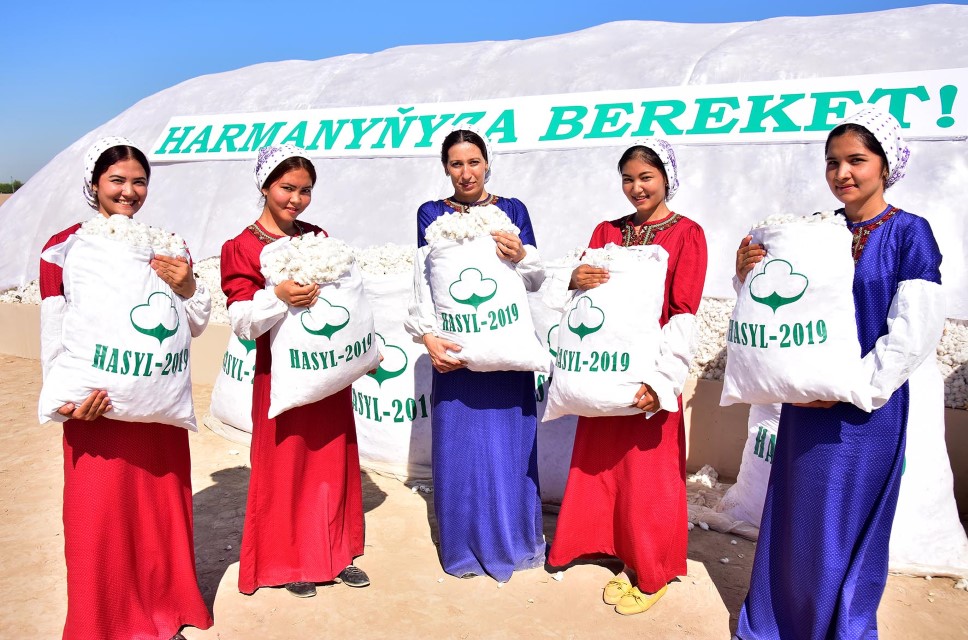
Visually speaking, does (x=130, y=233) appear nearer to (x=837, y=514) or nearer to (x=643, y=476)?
(x=643, y=476)

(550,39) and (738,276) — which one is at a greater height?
(550,39)

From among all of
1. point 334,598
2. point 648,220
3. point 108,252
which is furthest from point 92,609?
point 648,220

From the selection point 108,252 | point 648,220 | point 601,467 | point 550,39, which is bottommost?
point 601,467

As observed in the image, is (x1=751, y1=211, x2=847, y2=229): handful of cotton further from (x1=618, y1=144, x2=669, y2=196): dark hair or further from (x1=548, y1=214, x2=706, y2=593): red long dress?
(x1=618, y1=144, x2=669, y2=196): dark hair

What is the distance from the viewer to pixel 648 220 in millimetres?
2873

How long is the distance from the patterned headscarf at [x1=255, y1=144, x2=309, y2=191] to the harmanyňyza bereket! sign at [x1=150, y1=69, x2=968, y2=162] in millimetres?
1281

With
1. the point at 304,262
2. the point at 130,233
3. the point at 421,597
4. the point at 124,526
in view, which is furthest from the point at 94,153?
the point at 421,597

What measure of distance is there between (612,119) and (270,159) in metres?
3.58

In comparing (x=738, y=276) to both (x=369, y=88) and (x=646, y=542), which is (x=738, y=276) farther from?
(x=369, y=88)

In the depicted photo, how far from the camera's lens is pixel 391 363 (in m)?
4.19

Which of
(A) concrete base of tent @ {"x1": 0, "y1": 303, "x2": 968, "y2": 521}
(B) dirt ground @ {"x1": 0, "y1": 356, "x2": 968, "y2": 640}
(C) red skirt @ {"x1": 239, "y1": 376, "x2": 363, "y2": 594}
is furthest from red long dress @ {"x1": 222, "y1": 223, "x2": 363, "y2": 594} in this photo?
(A) concrete base of tent @ {"x1": 0, "y1": 303, "x2": 968, "y2": 521}

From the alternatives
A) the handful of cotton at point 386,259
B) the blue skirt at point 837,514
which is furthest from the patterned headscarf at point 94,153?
the handful of cotton at point 386,259

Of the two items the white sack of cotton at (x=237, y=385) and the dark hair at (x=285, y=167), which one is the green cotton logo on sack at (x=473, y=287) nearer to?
the dark hair at (x=285, y=167)

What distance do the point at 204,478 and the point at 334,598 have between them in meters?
1.71
